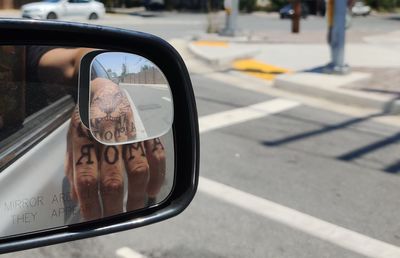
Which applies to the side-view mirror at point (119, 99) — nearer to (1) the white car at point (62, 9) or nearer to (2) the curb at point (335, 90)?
(2) the curb at point (335, 90)

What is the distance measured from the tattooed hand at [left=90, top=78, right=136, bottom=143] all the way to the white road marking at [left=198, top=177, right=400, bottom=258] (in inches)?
108

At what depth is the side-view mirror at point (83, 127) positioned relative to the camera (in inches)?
58.7

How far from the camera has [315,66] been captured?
12.6 meters

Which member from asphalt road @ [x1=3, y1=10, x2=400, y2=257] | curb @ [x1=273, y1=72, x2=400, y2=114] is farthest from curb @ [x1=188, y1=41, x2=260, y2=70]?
asphalt road @ [x1=3, y1=10, x2=400, y2=257]

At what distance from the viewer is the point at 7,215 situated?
148 centimetres

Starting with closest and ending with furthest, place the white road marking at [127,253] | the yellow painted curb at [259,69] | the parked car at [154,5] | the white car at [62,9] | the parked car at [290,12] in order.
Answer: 1. the white road marking at [127,253]
2. the yellow painted curb at [259,69]
3. the white car at [62,9]
4. the parked car at [290,12]
5. the parked car at [154,5]

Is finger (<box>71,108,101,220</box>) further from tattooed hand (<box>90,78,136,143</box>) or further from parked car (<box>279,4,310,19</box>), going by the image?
parked car (<box>279,4,310,19</box>)

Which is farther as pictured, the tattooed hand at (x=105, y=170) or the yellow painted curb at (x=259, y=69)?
the yellow painted curb at (x=259, y=69)

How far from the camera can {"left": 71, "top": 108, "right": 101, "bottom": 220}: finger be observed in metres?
1.56

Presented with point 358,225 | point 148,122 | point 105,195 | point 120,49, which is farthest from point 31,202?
point 358,225

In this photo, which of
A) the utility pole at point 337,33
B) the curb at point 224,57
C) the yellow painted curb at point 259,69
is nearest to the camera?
the utility pole at point 337,33

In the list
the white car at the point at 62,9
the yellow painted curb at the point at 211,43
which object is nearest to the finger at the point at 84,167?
the yellow painted curb at the point at 211,43

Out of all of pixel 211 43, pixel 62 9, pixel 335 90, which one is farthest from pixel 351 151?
pixel 62 9

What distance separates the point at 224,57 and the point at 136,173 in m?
12.0
